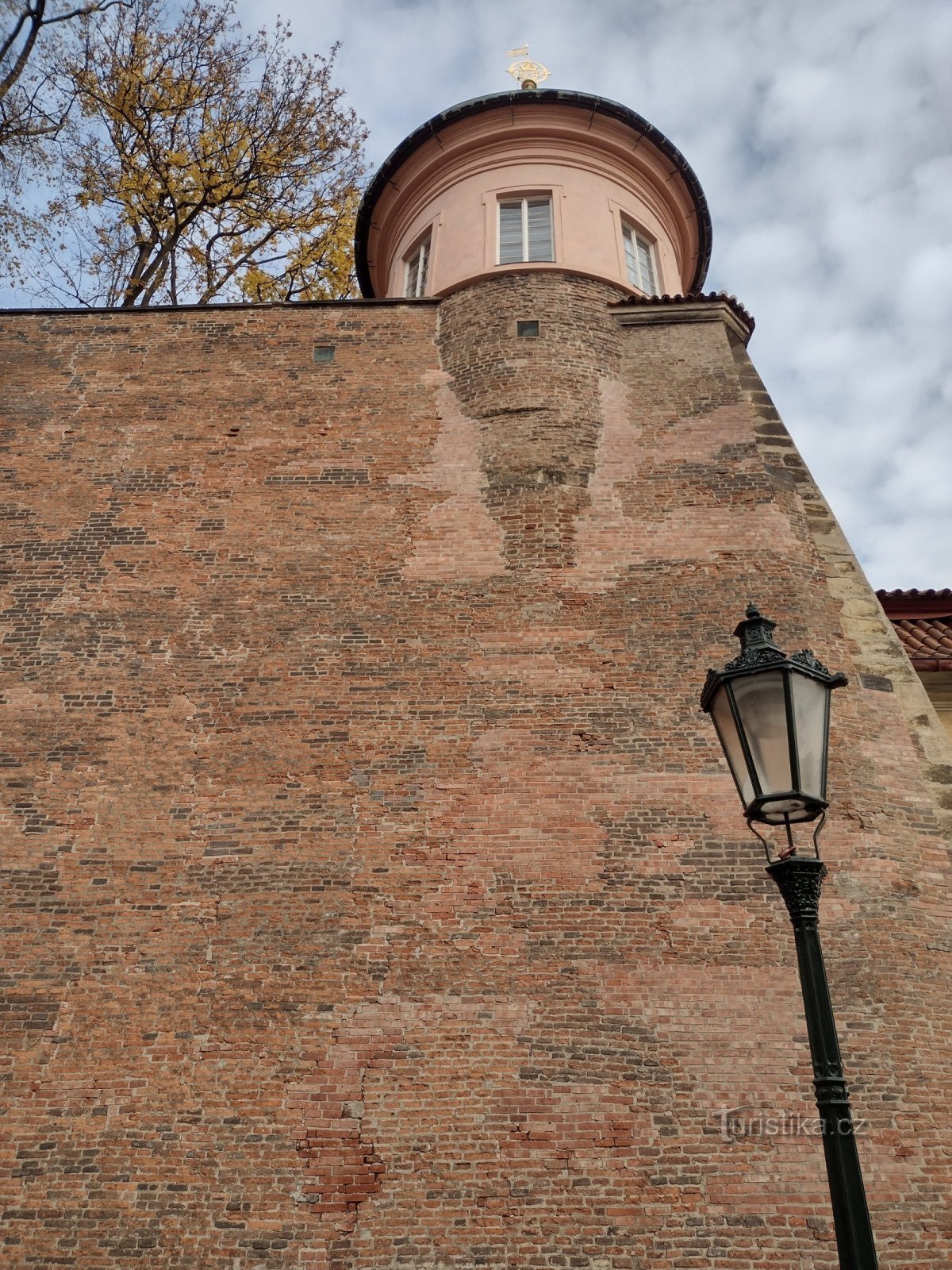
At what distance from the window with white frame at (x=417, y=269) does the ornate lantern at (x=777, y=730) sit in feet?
36.3

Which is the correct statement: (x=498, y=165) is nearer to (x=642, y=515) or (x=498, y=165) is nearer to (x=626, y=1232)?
(x=642, y=515)

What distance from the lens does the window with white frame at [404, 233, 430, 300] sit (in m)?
14.1

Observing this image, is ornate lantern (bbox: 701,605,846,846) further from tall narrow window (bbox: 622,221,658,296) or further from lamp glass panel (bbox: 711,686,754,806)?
tall narrow window (bbox: 622,221,658,296)

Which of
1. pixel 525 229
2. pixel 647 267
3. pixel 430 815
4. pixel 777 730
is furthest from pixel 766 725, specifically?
pixel 647 267

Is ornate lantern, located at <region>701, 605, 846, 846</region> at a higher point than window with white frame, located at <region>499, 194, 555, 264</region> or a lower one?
lower

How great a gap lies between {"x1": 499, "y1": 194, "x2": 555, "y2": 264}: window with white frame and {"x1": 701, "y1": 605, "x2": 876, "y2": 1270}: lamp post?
988cm

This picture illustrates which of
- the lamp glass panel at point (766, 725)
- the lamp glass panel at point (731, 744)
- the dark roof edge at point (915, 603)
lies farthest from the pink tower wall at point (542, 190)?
the lamp glass panel at point (766, 725)

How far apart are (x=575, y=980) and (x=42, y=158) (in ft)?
51.3

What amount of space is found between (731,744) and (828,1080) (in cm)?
132

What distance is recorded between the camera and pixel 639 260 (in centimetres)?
1398

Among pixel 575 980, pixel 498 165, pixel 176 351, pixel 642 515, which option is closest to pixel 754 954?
pixel 575 980

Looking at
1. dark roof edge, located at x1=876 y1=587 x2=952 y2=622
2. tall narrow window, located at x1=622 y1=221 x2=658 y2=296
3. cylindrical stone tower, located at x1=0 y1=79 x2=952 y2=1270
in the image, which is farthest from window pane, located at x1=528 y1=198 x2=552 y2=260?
dark roof edge, located at x1=876 y1=587 x2=952 y2=622

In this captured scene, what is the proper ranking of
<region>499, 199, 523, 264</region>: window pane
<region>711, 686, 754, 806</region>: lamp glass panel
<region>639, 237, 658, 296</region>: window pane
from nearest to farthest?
<region>711, 686, 754, 806</region>: lamp glass panel < <region>499, 199, 523, 264</region>: window pane < <region>639, 237, 658, 296</region>: window pane

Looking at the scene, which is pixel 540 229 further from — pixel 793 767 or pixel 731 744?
pixel 793 767
